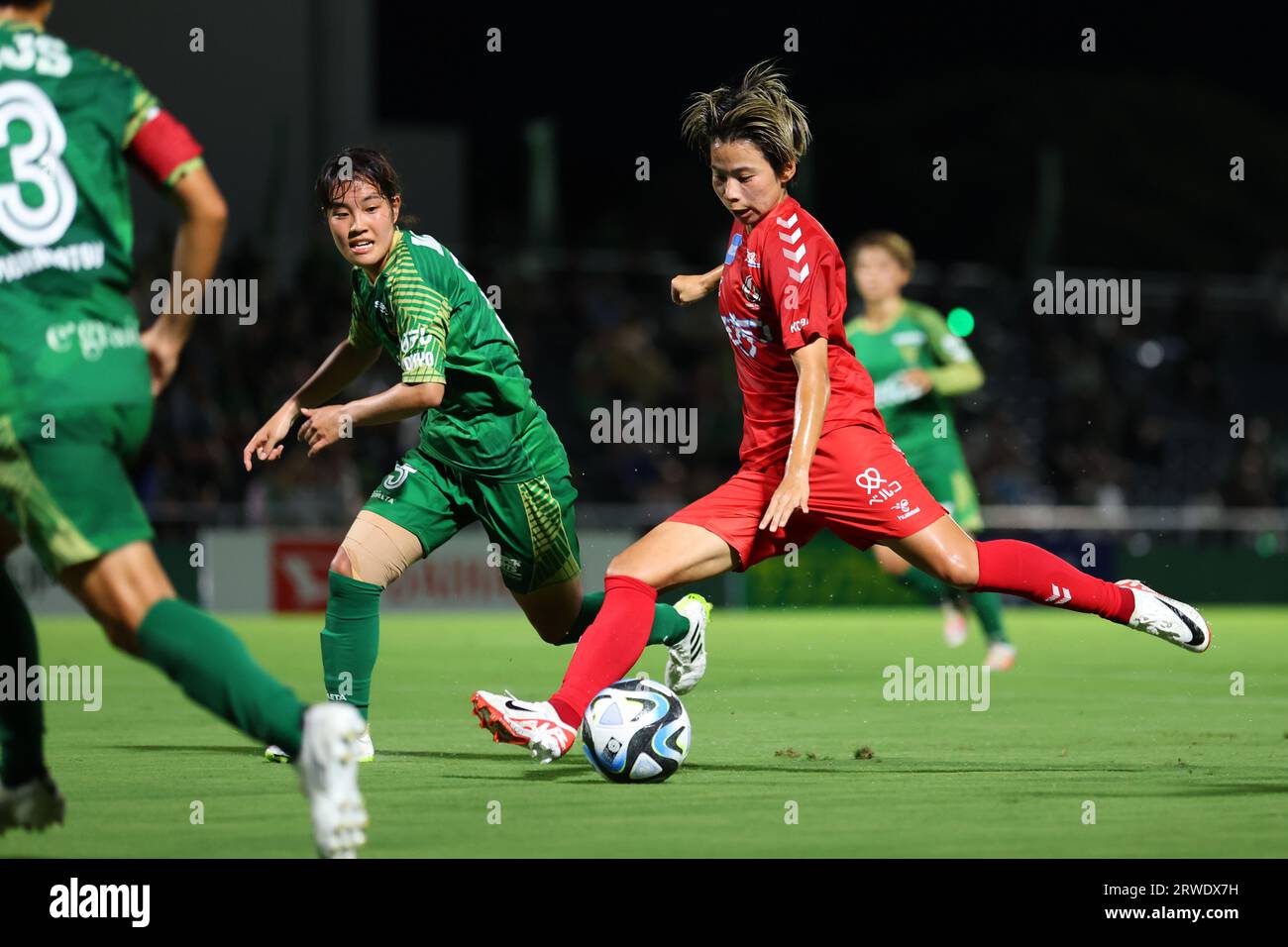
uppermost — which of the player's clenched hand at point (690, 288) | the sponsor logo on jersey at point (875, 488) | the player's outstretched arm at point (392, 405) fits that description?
the player's clenched hand at point (690, 288)

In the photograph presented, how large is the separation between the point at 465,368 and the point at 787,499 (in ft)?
5.37

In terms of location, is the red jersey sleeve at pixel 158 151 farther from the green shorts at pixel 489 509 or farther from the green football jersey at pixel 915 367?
the green football jersey at pixel 915 367

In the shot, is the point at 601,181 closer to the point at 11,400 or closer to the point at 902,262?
the point at 902,262

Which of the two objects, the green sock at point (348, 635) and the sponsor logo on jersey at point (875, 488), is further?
the green sock at point (348, 635)

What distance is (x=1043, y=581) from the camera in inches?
286

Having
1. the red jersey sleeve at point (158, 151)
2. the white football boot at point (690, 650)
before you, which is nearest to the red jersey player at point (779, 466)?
the white football boot at point (690, 650)

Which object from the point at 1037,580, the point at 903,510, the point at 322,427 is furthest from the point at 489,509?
the point at 1037,580

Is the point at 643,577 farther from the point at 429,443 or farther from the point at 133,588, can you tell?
the point at 133,588

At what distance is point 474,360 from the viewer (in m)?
7.68

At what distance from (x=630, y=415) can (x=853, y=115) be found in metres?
38.7

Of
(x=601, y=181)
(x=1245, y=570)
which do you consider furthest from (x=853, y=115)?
(x=1245, y=570)

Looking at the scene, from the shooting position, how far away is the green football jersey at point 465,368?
738cm

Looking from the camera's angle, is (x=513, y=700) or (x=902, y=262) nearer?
(x=513, y=700)

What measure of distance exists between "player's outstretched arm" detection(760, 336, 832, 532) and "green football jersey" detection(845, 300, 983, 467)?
5602mm
